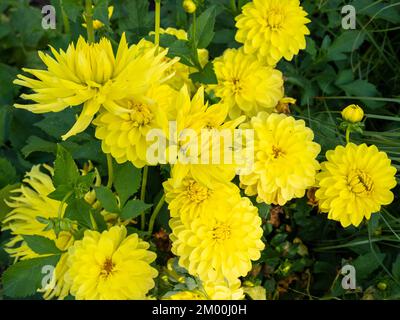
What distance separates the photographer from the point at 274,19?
1.12 metres

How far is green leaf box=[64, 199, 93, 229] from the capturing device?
936 mm

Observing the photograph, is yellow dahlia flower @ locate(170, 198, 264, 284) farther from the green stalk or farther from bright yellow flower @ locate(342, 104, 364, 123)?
the green stalk

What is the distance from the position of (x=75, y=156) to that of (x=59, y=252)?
0.21 meters

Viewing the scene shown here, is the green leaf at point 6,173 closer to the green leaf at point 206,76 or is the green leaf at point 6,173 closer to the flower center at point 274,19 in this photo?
the green leaf at point 206,76

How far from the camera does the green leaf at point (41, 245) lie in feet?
3.22

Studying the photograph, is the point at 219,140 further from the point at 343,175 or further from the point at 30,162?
the point at 30,162

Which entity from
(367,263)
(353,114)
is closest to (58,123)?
(353,114)

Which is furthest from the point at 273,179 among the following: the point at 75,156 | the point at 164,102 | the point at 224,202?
the point at 75,156

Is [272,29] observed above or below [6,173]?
above

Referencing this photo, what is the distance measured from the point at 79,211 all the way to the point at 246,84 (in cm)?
43

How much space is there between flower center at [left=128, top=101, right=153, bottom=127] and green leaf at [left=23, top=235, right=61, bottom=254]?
30cm

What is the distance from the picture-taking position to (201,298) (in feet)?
3.48

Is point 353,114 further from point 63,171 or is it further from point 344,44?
point 63,171

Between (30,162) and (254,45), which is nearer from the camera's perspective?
(254,45)
